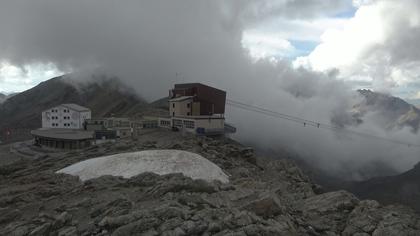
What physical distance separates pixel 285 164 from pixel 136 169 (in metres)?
18.6

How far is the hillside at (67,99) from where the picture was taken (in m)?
138

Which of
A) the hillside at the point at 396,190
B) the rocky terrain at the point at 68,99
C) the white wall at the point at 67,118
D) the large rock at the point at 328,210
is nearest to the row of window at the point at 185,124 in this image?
the large rock at the point at 328,210

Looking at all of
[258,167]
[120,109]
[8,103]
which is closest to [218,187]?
[258,167]

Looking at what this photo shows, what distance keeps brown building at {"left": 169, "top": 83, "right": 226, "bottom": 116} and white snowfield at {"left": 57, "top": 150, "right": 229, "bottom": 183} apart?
130 ft

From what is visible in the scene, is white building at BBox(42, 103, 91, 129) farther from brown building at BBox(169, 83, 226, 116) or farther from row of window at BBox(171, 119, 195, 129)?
row of window at BBox(171, 119, 195, 129)

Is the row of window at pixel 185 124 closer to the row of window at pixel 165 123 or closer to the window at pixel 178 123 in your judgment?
the window at pixel 178 123

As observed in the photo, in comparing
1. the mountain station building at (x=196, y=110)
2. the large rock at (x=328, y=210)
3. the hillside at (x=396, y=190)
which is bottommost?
the hillside at (x=396, y=190)

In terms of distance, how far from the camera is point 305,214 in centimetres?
1600

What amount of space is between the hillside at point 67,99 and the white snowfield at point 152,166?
111 metres

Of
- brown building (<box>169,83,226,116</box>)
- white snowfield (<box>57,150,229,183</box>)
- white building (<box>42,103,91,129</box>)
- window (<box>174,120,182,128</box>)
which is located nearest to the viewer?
white snowfield (<box>57,150,229,183</box>)

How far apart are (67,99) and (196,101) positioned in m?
116

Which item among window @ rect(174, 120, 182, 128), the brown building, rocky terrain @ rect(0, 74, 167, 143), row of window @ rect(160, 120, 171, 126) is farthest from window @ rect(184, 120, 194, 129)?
rocky terrain @ rect(0, 74, 167, 143)

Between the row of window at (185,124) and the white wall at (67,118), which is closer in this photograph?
the row of window at (185,124)

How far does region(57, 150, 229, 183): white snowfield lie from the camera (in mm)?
21172
